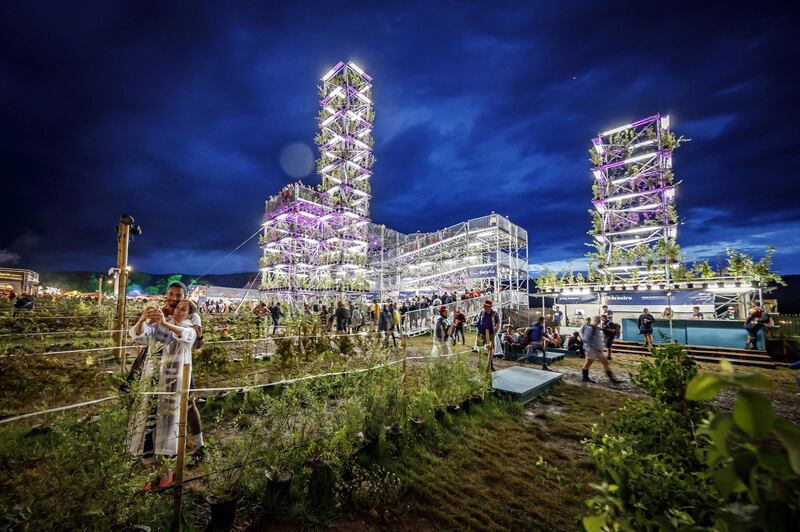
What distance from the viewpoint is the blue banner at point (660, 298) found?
640 inches

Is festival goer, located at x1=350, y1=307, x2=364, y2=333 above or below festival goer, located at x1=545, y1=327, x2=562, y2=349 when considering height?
above

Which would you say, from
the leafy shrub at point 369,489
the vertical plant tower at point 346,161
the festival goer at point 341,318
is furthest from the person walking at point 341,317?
the vertical plant tower at point 346,161

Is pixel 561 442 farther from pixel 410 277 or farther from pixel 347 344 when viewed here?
pixel 410 277

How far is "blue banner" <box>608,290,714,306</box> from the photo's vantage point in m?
16.3

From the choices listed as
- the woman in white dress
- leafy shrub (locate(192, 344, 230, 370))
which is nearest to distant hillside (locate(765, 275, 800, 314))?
leafy shrub (locate(192, 344, 230, 370))

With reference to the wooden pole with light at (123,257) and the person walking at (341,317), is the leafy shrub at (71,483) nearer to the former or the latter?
the wooden pole with light at (123,257)

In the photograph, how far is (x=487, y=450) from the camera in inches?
212

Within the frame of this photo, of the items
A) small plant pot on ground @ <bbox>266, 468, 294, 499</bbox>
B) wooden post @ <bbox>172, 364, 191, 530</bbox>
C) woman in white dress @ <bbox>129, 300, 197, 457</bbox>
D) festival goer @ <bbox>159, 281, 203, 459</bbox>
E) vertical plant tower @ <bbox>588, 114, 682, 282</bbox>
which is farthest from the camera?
vertical plant tower @ <bbox>588, 114, 682, 282</bbox>

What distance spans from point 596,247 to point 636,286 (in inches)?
395

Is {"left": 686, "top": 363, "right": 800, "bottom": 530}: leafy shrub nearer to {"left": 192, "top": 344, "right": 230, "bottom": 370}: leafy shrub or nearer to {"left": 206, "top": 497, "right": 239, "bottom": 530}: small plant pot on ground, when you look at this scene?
{"left": 206, "top": 497, "right": 239, "bottom": 530}: small plant pot on ground

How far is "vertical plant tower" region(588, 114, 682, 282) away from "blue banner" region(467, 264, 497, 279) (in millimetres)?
7610

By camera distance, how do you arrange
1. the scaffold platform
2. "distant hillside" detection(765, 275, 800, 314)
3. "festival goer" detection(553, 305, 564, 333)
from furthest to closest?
"distant hillside" detection(765, 275, 800, 314)
"festival goer" detection(553, 305, 564, 333)
the scaffold platform

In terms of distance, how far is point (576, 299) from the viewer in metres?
19.8

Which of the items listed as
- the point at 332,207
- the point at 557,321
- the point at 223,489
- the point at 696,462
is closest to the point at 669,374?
the point at 696,462
